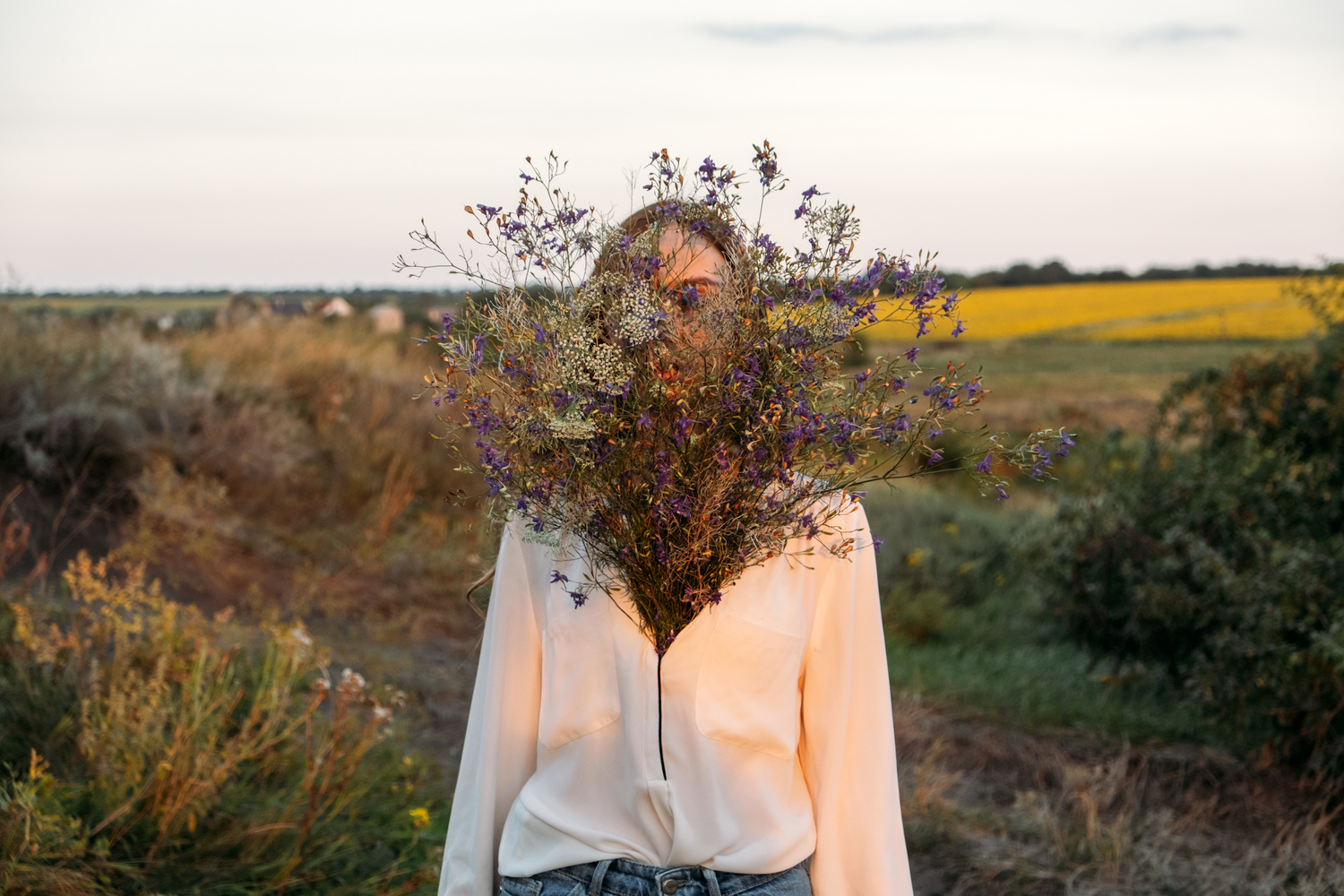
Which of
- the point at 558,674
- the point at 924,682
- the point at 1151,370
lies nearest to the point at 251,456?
the point at 924,682

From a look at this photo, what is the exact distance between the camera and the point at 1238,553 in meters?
6.00

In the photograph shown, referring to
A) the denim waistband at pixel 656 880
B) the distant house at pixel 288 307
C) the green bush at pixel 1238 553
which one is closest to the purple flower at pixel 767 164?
the denim waistband at pixel 656 880

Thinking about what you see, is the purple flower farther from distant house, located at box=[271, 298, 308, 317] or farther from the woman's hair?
distant house, located at box=[271, 298, 308, 317]

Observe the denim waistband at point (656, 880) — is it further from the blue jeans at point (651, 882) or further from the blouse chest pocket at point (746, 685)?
the blouse chest pocket at point (746, 685)

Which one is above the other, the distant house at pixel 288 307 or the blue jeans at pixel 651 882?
the distant house at pixel 288 307

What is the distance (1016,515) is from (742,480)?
8.83 metres

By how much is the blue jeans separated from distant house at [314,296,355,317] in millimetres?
13136

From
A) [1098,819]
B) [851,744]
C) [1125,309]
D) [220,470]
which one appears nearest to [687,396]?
[851,744]

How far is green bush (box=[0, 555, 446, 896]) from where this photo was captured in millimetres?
3365

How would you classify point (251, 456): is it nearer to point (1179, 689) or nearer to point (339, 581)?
point (339, 581)

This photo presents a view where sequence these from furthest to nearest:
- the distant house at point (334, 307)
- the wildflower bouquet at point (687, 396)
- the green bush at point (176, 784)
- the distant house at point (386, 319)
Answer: the distant house at point (386, 319) < the distant house at point (334, 307) < the green bush at point (176, 784) < the wildflower bouquet at point (687, 396)

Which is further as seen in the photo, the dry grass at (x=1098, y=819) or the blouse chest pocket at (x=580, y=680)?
the dry grass at (x=1098, y=819)

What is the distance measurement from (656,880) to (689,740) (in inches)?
9.0

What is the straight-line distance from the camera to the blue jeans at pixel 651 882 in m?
1.71
